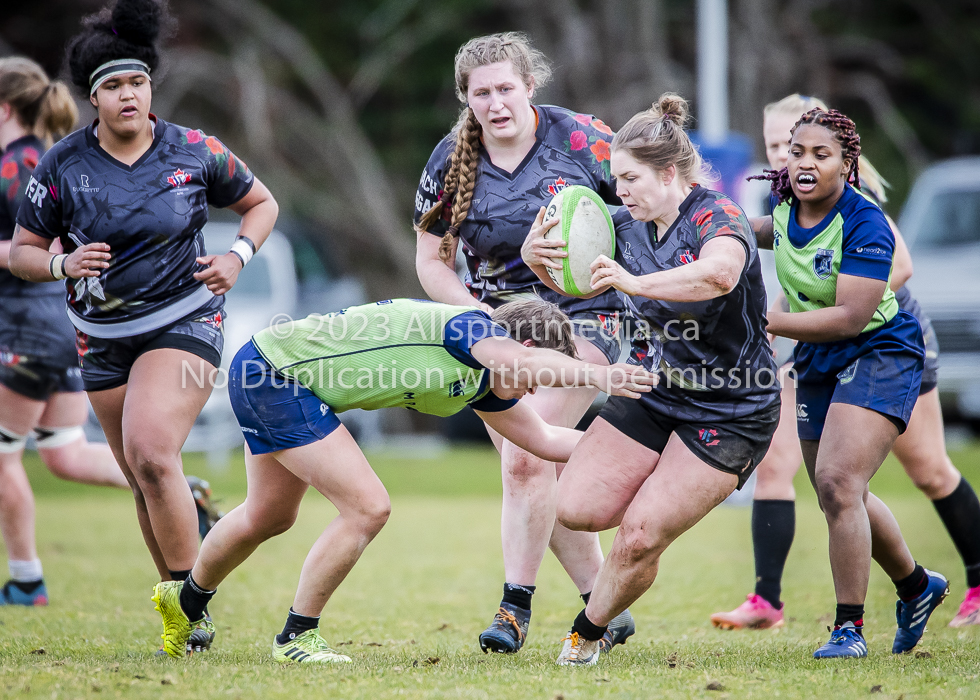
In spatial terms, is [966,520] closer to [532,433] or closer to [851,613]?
[851,613]

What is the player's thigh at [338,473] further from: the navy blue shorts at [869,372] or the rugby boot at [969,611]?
the rugby boot at [969,611]

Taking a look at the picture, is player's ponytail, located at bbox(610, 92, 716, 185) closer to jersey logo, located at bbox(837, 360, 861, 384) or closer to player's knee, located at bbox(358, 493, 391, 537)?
jersey logo, located at bbox(837, 360, 861, 384)

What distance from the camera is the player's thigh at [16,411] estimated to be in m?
5.09

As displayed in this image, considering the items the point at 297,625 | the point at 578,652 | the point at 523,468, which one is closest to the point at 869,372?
the point at 523,468

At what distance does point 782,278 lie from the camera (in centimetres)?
387

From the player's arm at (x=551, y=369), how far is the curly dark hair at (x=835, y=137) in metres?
0.99

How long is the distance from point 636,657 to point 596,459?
79cm

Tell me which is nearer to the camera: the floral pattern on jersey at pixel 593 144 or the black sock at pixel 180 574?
the black sock at pixel 180 574

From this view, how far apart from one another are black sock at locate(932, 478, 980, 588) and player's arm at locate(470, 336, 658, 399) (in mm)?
2004

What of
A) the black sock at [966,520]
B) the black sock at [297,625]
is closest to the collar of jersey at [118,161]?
the black sock at [297,625]

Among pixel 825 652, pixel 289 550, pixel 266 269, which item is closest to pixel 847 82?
pixel 266 269

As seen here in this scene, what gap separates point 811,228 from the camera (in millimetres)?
3746

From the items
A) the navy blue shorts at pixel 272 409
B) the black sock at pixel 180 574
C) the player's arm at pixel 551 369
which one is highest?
the player's arm at pixel 551 369

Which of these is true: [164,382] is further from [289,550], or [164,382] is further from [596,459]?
[289,550]
